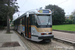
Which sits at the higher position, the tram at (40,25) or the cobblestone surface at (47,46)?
the tram at (40,25)

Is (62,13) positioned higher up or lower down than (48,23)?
higher up

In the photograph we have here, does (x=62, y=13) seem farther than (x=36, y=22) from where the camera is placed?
Yes

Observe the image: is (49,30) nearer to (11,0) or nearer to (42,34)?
(42,34)

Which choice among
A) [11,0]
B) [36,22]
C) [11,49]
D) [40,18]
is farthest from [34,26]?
[11,0]

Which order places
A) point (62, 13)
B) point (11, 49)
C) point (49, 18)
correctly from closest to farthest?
1. point (11, 49)
2. point (49, 18)
3. point (62, 13)

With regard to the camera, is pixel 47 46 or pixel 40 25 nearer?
pixel 47 46

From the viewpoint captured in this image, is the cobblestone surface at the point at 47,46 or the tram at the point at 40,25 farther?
the tram at the point at 40,25

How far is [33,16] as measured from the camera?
823 cm

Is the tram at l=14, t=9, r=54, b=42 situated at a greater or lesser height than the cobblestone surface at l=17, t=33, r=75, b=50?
greater

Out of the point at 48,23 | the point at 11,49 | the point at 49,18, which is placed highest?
the point at 49,18

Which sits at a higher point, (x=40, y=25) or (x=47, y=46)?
(x=40, y=25)

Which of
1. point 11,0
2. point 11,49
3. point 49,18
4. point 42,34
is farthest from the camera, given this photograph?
point 11,0

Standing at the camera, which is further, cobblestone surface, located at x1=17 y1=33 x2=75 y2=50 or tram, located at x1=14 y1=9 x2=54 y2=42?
tram, located at x1=14 y1=9 x2=54 y2=42

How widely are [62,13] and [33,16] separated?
45820 millimetres
